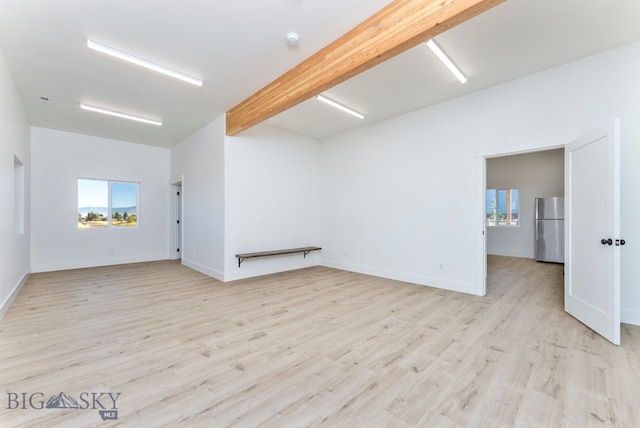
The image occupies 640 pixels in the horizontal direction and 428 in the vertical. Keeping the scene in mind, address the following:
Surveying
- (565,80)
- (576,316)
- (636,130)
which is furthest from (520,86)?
(576,316)

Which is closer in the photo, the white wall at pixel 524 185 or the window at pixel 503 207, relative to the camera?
the white wall at pixel 524 185

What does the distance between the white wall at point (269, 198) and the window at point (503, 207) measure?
5.47 m

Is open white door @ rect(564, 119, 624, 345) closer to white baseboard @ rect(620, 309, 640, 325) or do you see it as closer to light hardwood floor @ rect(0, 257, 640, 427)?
light hardwood floor @ rect(0, 257, 640, 427)

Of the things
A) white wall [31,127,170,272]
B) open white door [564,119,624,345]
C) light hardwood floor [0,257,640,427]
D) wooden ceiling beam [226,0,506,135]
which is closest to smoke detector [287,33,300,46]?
wooden ceiling beam [226,0,506,135]

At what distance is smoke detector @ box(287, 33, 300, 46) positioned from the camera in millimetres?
2756

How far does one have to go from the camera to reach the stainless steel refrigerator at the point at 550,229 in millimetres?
6789

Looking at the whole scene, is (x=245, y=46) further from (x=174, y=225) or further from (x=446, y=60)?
(x=174, y=225)

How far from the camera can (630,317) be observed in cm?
304

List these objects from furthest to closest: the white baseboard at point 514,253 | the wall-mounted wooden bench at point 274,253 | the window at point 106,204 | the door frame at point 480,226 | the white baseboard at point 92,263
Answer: the white baseboard at point 514,253 → the window at point 106,204 → the white baseboard at point 92,263 → the wall-mounted wooden bench at point 274,253 → the door frame at point 480,226

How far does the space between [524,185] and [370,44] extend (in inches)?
290

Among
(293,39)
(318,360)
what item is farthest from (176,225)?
(318,360)

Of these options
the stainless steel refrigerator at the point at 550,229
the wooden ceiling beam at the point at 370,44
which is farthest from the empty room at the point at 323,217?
the stainless steel refrigerator at the point at 550,229

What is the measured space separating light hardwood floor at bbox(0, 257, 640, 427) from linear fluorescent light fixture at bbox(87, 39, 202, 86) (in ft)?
9.79

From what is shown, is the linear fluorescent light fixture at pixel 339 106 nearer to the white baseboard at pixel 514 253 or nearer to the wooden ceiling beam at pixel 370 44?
the wooden ceiling beam at pixel 370 44
